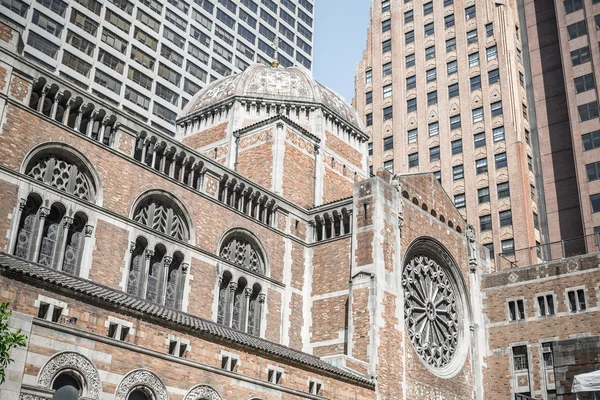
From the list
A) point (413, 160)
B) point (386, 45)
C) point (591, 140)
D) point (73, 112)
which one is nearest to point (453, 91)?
point (413, 160)

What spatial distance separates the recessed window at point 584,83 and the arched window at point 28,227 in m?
49.9

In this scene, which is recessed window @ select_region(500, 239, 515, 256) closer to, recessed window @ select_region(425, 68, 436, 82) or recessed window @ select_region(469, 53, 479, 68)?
recessed window @ select_region(469, 53, 479, 68)

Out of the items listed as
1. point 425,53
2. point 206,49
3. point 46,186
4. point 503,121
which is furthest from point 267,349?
point 206,49

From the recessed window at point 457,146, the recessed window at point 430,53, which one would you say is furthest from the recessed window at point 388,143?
the recessed window at point 430,53

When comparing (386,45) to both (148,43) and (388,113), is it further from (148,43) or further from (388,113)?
(148,43)

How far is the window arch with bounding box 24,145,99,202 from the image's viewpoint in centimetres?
2803

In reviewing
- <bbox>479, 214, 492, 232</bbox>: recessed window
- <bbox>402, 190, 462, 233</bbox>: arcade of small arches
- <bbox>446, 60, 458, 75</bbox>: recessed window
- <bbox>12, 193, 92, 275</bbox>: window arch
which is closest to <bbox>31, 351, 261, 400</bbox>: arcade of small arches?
<bbox>12, 193, 92, 275</bbox>: window arch

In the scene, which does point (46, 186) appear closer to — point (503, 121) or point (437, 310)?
point (437, 310)

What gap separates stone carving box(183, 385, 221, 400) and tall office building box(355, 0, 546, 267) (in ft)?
128

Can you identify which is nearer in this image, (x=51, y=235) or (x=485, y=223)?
(x=51, y=235)

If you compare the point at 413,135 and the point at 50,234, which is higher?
the point at 413,135

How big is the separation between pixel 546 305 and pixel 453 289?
5248mm

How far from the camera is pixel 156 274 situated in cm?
3161

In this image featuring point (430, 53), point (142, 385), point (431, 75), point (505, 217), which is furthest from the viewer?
point (430, 53)
